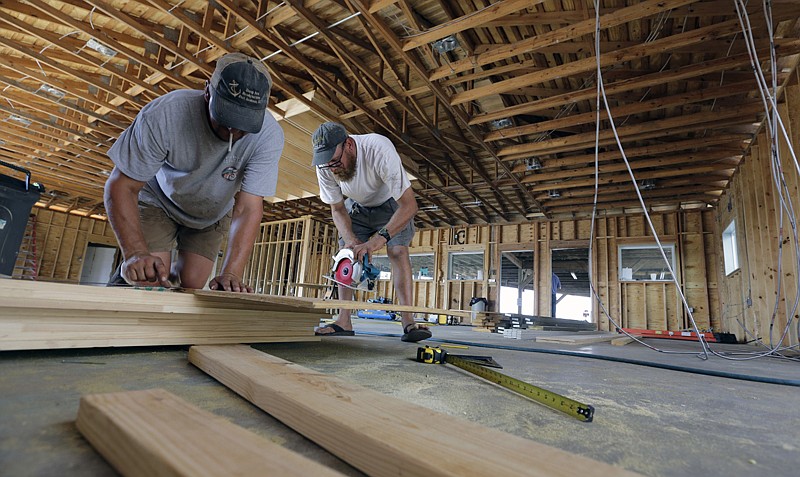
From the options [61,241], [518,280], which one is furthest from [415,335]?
[61,241]

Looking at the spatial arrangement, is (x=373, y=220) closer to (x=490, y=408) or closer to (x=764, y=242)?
(x=490, y=408)

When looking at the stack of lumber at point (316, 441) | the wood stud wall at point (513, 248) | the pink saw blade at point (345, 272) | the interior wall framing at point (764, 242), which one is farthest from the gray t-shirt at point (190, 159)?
the interior wall framing at point (764, 242)

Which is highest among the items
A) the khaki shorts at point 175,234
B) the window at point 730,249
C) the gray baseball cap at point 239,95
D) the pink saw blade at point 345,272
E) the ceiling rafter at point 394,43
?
the ceiling rafter at point 394,43

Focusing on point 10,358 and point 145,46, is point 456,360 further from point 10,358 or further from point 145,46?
Answer: point 145,46

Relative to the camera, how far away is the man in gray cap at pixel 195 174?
1725 millimetres

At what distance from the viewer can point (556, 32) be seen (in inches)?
167

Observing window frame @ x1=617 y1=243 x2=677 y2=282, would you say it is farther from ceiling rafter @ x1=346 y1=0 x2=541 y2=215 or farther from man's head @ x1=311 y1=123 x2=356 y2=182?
man's head @ x1=311 y1=123 x2=356 y2=182

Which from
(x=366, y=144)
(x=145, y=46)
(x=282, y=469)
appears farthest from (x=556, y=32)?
(x=145, y=46)

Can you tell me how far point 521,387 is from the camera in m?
1.22

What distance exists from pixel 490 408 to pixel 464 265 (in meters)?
14.7

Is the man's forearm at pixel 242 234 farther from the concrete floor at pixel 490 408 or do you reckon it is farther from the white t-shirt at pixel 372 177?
the white t-shirt at pixel 372 177

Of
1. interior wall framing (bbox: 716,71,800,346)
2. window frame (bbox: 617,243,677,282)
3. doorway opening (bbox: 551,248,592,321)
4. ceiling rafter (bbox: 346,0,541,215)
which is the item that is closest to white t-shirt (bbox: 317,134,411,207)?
ceiling rafter (bbox: 346,0,541,215)

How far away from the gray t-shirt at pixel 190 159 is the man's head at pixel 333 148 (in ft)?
1.38

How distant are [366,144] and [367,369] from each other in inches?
77.1
